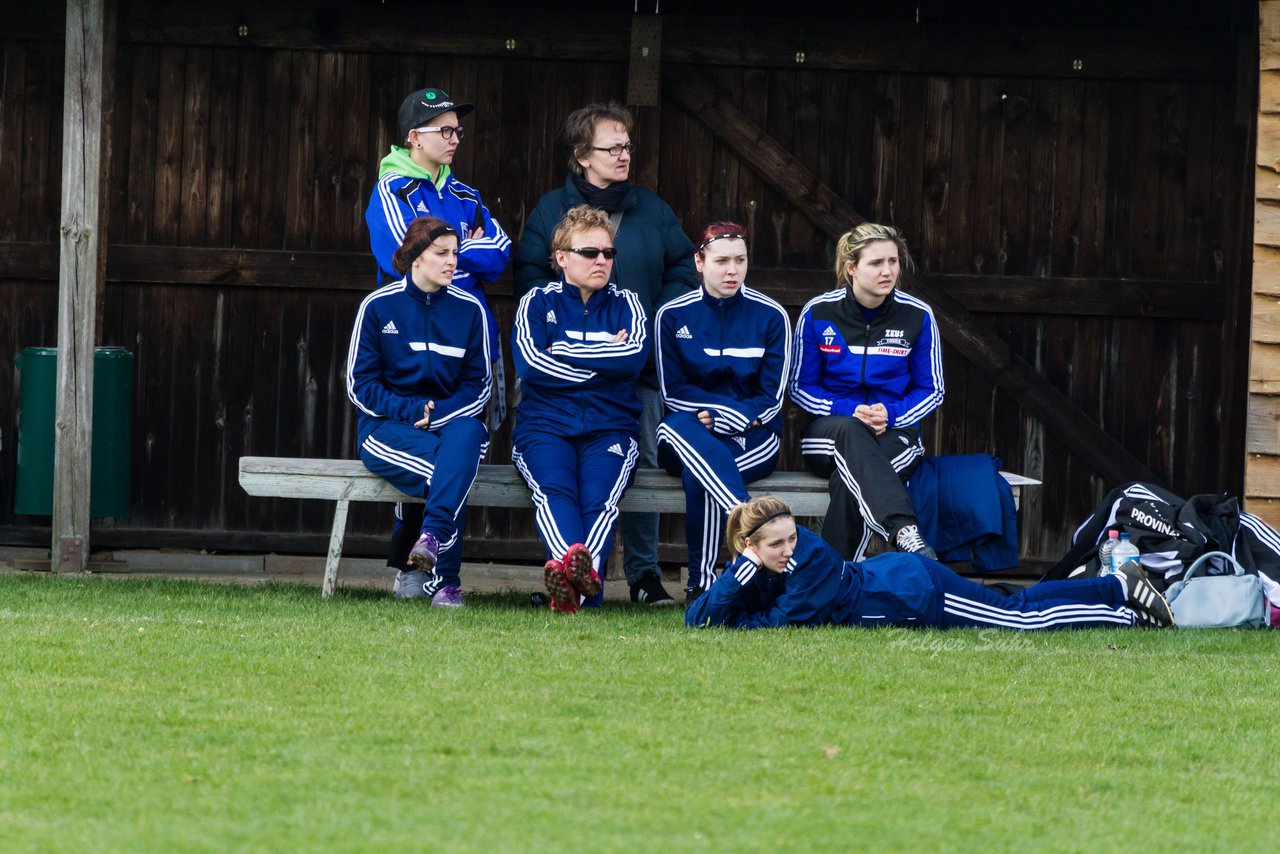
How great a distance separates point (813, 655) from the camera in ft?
17.9

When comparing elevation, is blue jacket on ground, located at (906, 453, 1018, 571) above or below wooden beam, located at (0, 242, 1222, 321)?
below

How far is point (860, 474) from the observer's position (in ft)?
22.8

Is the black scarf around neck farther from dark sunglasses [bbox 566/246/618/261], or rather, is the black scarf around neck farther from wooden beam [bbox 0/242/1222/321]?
wooden beam [bbox 0/242/1222/321]

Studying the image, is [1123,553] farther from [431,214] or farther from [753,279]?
[431,214]

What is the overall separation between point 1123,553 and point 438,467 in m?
2.63

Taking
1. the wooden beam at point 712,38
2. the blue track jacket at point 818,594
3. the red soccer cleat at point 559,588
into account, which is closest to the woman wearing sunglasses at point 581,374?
the red soccer cleat at point 559,588

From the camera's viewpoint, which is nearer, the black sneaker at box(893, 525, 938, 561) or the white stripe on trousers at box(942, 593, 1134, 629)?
the white stripe on trousers at box(942, 593, 1134, 629)

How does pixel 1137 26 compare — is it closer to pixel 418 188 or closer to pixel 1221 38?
pixel 1221 38

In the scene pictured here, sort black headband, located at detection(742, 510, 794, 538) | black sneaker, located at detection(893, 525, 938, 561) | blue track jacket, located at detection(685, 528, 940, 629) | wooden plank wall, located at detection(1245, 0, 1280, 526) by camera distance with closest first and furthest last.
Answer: black headband, located at detection(742, 510, 794, 538) → blue track jacket, located at detection(685, 528, 940, 629) → black sneaker, located at detection(893, 525, 938, 561) → wooden plank wall, located at detection(1245, 0, 1280, 526)

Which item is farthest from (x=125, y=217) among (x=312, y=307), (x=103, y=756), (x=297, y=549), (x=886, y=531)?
(x=103, y=756)

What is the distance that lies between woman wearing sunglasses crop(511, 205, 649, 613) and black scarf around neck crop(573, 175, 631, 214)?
0.34 meters

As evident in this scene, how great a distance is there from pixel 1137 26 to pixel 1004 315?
61.1 inches

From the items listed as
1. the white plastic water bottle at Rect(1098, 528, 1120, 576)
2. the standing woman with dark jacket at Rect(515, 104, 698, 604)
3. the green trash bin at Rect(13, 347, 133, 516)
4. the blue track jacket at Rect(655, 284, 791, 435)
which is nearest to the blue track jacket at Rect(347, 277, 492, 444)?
the standing woman with dark jacket at Rect(515, 104, 698, 604)

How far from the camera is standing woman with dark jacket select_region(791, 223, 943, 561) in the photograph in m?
7.09
